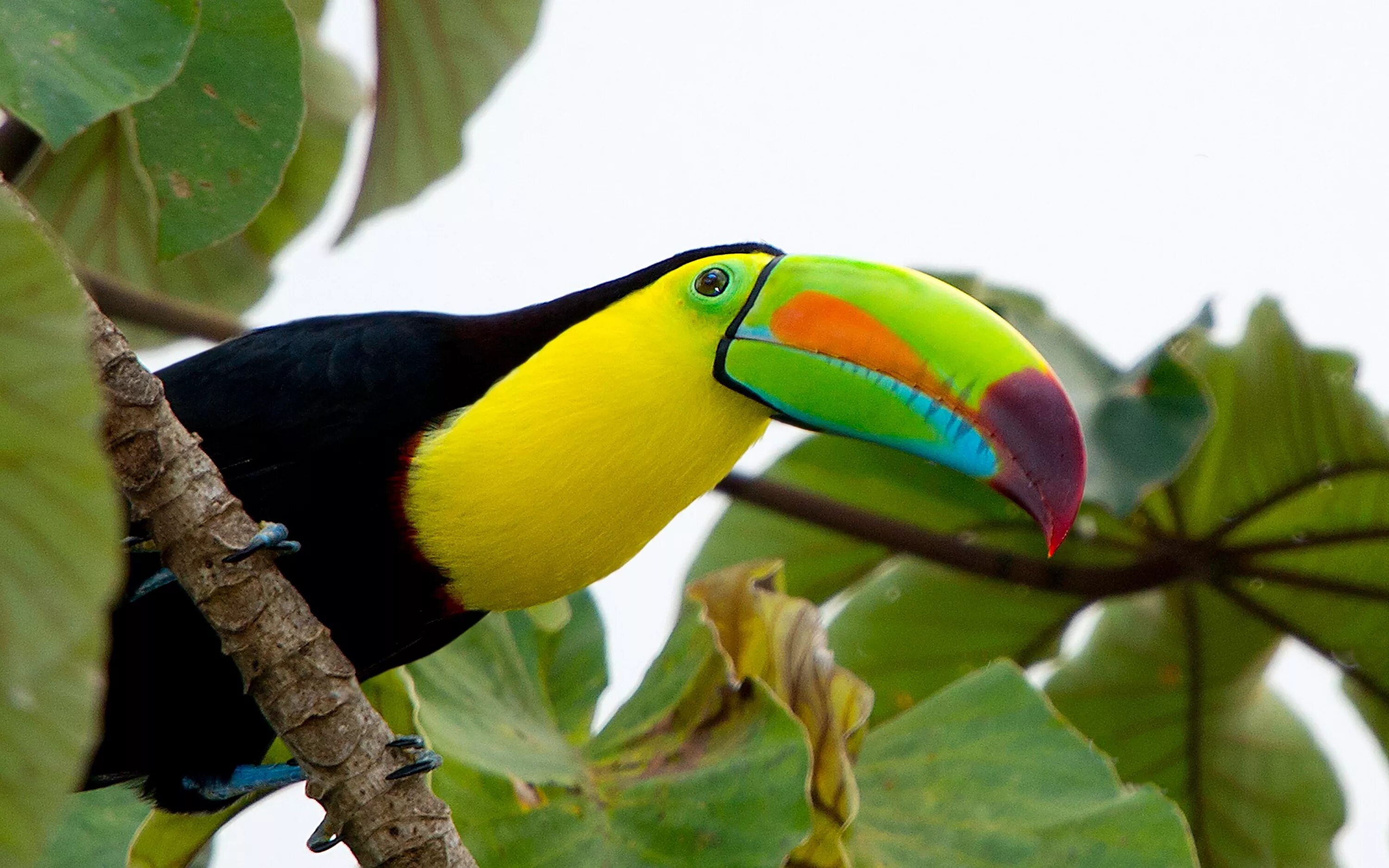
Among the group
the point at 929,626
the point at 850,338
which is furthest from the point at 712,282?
the point at 929,626

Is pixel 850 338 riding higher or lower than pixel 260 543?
higher

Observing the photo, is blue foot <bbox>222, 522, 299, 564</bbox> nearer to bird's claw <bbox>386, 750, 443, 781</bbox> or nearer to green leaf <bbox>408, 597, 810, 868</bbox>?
bird's claw <bbox>386, 750, 443, 781</bbox>

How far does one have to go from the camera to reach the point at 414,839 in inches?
57.1

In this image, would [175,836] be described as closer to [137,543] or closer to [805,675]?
[137,543]

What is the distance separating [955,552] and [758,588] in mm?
569

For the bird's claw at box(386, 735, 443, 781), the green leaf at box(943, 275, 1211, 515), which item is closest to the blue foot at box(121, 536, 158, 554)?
the bird's claw at box(386, 735, 443, 781)

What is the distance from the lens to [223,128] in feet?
5.53

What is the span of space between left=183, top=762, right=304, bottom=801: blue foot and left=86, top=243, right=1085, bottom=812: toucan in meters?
0.09

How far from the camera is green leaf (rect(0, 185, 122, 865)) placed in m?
0.79

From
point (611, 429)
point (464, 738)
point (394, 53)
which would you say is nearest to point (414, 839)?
point (464, 738)

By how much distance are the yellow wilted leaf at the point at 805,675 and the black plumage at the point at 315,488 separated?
1.15 ft

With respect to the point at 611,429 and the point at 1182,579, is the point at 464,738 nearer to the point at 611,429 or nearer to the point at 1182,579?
the point at 611,429

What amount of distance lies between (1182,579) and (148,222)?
178 centimetres

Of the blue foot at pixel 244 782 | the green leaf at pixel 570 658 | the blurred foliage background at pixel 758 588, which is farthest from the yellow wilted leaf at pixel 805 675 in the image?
the blue foot at pixel 244 782
